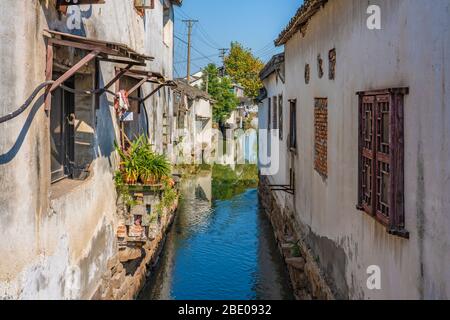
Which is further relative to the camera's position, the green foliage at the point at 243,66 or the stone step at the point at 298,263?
the green foliage at the point at 243,66

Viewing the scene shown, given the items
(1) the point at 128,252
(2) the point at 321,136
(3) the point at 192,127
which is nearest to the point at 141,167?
(1) the point at 128,252

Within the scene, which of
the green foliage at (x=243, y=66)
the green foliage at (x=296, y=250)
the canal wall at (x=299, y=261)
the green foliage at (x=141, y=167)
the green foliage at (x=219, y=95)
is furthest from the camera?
the green foliage at (x=243, y=66)

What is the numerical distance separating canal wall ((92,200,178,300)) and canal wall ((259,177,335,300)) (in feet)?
8.68

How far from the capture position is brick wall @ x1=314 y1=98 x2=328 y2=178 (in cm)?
918

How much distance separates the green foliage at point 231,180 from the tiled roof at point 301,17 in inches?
343

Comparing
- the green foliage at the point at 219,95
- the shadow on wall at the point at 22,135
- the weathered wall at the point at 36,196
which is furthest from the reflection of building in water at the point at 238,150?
the shadow on wall at the point at 22,135

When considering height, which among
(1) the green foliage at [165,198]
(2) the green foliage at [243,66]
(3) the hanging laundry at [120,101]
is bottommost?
(1) the green foliage at [165,198]

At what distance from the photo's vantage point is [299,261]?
33.9 ft

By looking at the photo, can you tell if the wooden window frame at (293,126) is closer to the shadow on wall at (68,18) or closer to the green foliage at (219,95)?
the shadow on wall at (68,18)

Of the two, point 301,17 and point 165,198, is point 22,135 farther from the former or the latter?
point 301,17

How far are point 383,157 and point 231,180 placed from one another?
69.0ft

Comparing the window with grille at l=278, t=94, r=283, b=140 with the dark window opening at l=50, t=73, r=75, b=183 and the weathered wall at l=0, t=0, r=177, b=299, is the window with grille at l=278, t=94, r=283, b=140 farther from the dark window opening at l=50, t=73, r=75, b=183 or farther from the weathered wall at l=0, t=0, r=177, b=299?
the dark window opening at l=50, t=73, r=75, b=183

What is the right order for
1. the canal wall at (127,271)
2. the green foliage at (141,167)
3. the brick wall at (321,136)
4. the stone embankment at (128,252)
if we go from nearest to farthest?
the canal wall at (127,271) → the stone embankment at (128,252) → the brick wall at (321,136) → the green foliage at (141,167)

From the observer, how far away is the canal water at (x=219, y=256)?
11141 millimetres
